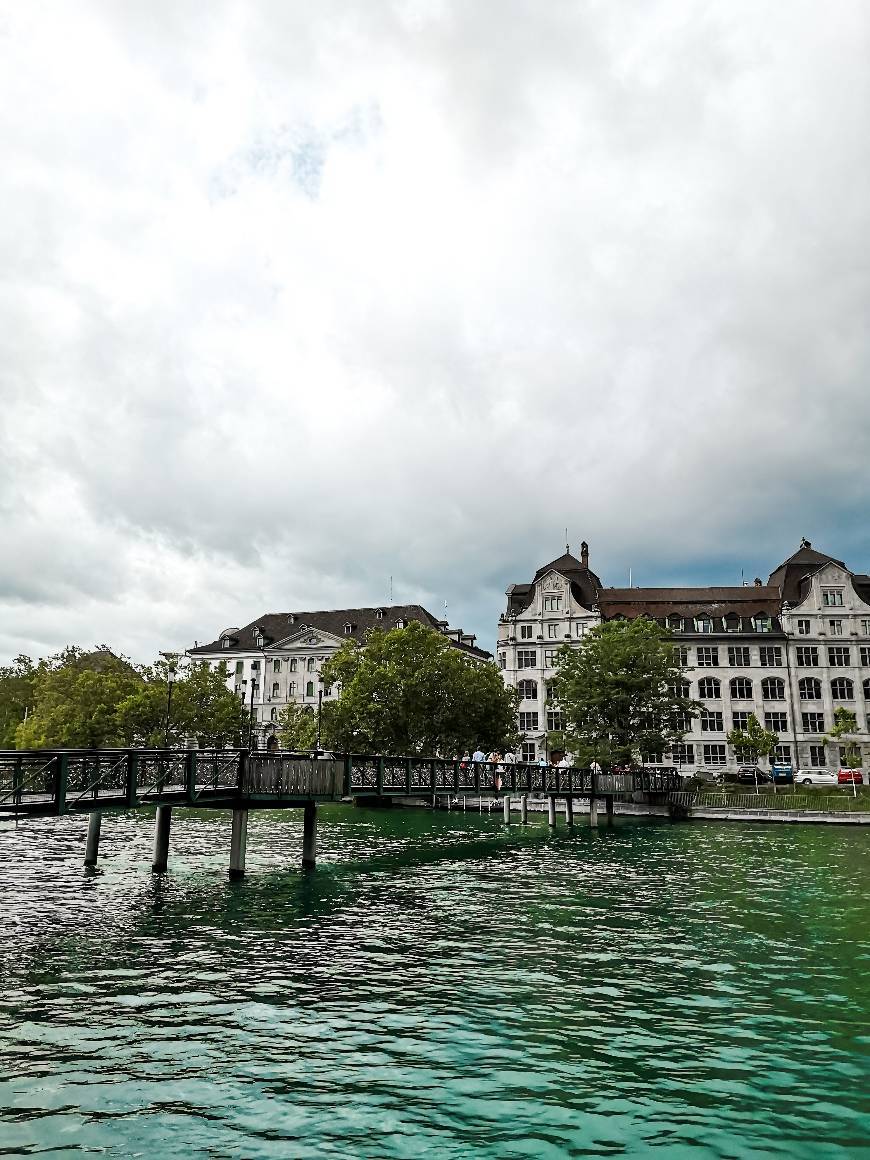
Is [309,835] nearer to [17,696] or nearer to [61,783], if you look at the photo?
[61,783]

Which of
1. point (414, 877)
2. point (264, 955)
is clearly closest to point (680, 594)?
point (414, 877)

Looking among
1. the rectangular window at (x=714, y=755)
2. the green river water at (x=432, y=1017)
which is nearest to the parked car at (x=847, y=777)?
the rectangular window at (x=714, y=755)

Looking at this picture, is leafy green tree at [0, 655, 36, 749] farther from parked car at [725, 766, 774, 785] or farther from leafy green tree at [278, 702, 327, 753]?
parked car at [725, 766, 774, 785]

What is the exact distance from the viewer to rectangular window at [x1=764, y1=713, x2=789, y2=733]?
104 meters

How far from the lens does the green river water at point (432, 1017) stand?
36.0 ft

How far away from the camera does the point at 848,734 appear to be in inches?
4023

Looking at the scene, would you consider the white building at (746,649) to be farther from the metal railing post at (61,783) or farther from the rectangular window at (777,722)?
the metal railing post at (61,783)

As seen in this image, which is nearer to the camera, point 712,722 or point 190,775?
point 190,775

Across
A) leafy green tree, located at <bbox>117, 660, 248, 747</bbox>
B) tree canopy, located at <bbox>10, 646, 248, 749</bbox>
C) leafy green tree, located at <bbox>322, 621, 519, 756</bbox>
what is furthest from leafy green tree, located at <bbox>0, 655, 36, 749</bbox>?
leafy green tree, located at <bbox>322, 621, 519, 756</bbox>

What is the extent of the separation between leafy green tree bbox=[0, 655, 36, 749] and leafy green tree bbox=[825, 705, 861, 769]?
96821mm

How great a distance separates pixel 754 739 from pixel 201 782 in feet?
244

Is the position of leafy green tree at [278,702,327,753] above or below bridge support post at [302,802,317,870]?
above

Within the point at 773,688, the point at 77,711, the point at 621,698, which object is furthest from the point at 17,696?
the point at 773,688

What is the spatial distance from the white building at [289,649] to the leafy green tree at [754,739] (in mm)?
47096
